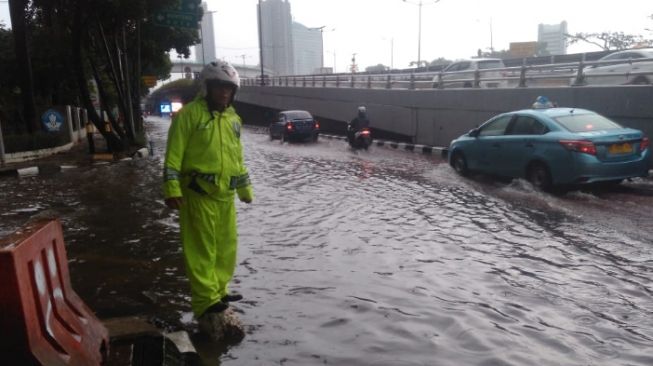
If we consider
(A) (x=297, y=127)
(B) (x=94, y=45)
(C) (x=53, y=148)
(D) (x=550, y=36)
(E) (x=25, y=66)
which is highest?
(D) (x=550, y=36)

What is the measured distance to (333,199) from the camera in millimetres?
10180

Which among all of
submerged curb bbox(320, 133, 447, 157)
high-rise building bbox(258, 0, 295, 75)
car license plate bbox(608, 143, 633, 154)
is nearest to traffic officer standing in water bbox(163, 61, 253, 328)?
car license plate bbox(608, 143, 633, 154)

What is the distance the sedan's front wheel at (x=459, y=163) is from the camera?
12672 mm

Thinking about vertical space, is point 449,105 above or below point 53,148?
above

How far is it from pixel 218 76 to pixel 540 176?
7399 millimetres

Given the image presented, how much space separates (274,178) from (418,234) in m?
6.21

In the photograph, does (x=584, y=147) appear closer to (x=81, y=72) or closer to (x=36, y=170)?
(x=36, y=170)

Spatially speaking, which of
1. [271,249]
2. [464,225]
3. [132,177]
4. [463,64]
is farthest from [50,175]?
[463,64]

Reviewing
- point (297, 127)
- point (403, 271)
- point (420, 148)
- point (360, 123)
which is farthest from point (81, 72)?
point (403, 271)

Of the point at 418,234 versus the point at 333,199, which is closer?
the point at 418,234

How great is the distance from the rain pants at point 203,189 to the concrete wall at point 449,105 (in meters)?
10.5

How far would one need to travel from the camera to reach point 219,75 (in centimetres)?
430

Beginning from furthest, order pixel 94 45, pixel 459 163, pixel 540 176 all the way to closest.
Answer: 1. pixel 94 45
2. pixel 459 163
3. pixel 540 176

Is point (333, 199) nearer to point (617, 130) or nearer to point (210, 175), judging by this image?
point (617, 130)
